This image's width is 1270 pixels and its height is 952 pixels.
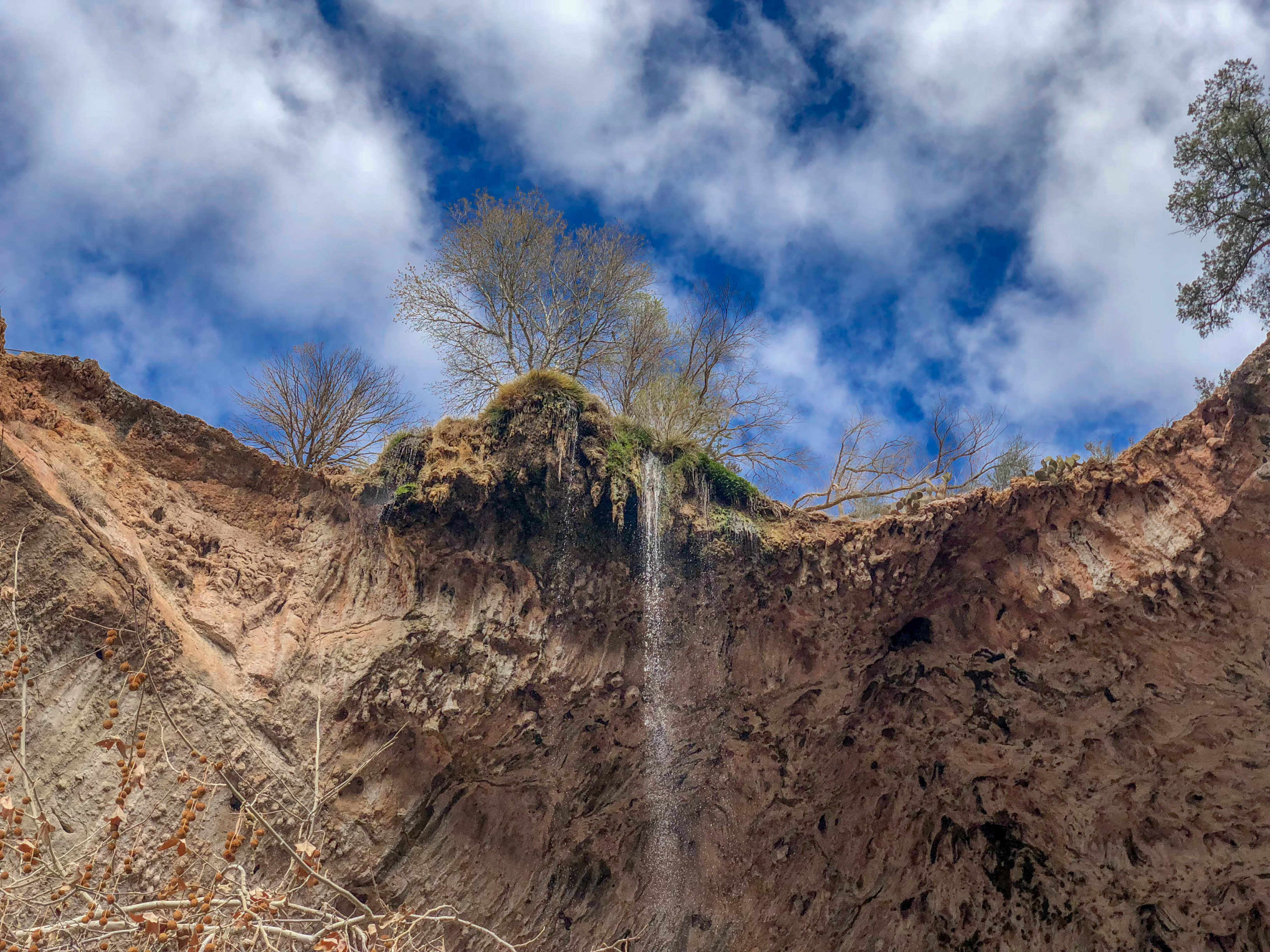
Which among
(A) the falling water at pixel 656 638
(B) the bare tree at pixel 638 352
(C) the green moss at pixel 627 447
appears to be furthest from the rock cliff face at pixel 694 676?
(B) the bare tree at pixel 638 352

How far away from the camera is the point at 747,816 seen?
1194cm

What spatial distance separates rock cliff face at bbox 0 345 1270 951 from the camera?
8.71m

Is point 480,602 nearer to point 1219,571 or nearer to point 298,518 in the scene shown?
point 298,518

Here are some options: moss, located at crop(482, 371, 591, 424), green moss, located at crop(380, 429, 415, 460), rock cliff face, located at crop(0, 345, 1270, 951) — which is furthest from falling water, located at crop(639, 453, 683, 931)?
green moss, located at crop(380, 429, 415, 460)

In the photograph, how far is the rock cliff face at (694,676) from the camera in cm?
871

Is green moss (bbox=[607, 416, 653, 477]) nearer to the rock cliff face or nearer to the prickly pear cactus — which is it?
the rock cliff face

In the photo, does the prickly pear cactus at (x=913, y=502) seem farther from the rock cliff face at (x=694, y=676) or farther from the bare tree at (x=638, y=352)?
the bare tree at (x=638, y=352)

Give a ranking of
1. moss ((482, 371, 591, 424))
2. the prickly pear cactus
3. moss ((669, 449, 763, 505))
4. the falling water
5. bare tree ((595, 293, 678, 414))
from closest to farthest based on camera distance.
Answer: the prickly pear cactus, moss ((482, 371, 591, 424)), the falling water, moss ((669, 449, 763, 505)), bare tree ((595, 293, 678, 414))

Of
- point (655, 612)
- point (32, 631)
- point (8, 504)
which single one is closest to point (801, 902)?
point (655, 612)

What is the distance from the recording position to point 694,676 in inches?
436

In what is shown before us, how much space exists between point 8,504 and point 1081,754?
1382 cm

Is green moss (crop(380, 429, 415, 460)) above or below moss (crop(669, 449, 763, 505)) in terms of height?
below

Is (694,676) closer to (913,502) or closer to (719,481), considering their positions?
(719,481)

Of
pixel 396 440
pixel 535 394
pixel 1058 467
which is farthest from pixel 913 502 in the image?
pixel 396 440
